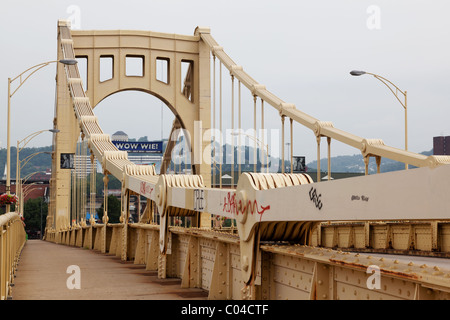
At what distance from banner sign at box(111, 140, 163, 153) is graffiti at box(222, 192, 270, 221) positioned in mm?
36200

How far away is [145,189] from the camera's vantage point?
17281 mm

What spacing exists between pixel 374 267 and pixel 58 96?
34.3 metres

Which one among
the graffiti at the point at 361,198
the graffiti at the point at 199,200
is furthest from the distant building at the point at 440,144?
the graffiti at the point at 361,198

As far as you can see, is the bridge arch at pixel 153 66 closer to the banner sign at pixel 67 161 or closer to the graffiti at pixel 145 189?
the banner sign at pixel 67 161

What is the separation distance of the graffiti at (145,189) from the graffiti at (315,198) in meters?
10.1

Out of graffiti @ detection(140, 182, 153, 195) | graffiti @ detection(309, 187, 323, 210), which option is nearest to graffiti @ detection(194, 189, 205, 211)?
graffiti @ detection(309, 187, 323, 210)

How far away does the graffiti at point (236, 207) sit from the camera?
821 cm

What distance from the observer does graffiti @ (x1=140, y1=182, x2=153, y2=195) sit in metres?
16.6

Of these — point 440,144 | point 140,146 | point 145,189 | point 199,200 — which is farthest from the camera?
point 440,144

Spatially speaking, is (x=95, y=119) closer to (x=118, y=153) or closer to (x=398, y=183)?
(x=118, y=153)

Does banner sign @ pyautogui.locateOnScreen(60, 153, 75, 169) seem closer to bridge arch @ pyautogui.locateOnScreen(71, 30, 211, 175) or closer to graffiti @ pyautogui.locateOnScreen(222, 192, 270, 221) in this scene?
bridge arch @ pyautogui.locateOnScreen(71, 30, 211, 175)

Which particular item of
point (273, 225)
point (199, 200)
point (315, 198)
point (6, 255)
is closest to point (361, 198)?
point (315, 198)

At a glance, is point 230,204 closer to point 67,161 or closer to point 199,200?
point 199,200

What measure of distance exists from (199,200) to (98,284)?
3.31m
